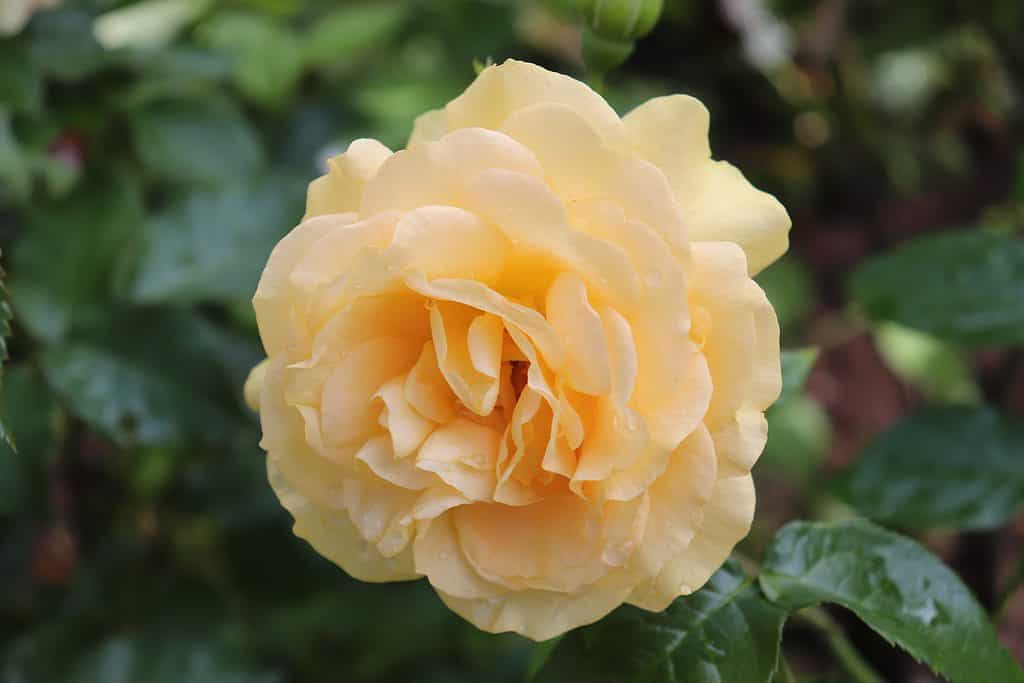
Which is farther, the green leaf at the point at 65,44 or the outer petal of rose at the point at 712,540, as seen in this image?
the green leaf at the point at 65,44

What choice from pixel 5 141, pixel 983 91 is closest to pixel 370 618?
pixel 5 141

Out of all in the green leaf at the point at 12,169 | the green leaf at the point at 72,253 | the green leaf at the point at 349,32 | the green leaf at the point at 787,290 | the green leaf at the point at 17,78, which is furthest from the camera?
the green leaf at the point at 787,290

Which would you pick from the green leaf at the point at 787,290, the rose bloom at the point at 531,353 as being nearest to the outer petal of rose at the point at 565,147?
the rose bloom at the point at 531,353

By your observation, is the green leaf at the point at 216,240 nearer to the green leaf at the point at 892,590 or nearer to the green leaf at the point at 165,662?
the green leaf at the point at 165,662

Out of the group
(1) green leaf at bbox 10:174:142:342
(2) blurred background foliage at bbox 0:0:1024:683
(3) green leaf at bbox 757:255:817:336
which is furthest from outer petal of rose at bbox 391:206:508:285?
(3) green leaf at bbox 757:255:817:336

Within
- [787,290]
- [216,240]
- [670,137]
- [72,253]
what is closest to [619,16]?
[670,137]

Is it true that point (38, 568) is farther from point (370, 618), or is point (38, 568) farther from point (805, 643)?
point (805, 643)
